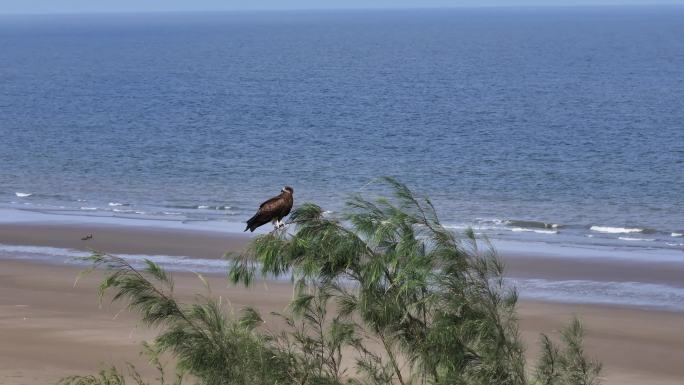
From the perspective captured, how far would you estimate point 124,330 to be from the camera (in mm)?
20844

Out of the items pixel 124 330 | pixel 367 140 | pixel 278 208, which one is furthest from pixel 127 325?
pixel 367 140

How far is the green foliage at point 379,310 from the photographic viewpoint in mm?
9312

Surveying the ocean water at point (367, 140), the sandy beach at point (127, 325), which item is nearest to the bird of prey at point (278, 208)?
the sandy beach at point (127, 325)

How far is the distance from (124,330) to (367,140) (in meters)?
35.3

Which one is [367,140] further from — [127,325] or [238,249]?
[127,325]

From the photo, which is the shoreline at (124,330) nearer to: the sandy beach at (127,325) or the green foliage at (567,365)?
the sandy beach at (127,325)

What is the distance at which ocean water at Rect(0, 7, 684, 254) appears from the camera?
3650cm

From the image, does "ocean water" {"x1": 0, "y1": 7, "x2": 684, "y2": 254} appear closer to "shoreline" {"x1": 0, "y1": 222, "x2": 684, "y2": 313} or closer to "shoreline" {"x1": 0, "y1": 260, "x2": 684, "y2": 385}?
"shoreline" {"x1": 0, "y1": 222, "x2": 684, "y2": 313}

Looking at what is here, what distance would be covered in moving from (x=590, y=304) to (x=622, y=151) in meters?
26.8

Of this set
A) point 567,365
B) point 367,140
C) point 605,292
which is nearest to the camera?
point 567,365

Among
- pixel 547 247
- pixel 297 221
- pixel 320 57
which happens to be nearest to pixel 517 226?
pixel 547 247

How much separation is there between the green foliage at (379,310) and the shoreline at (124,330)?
753 centimetres

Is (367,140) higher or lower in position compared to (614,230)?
lower

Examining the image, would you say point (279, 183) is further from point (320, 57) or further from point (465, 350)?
point (320, 57)
